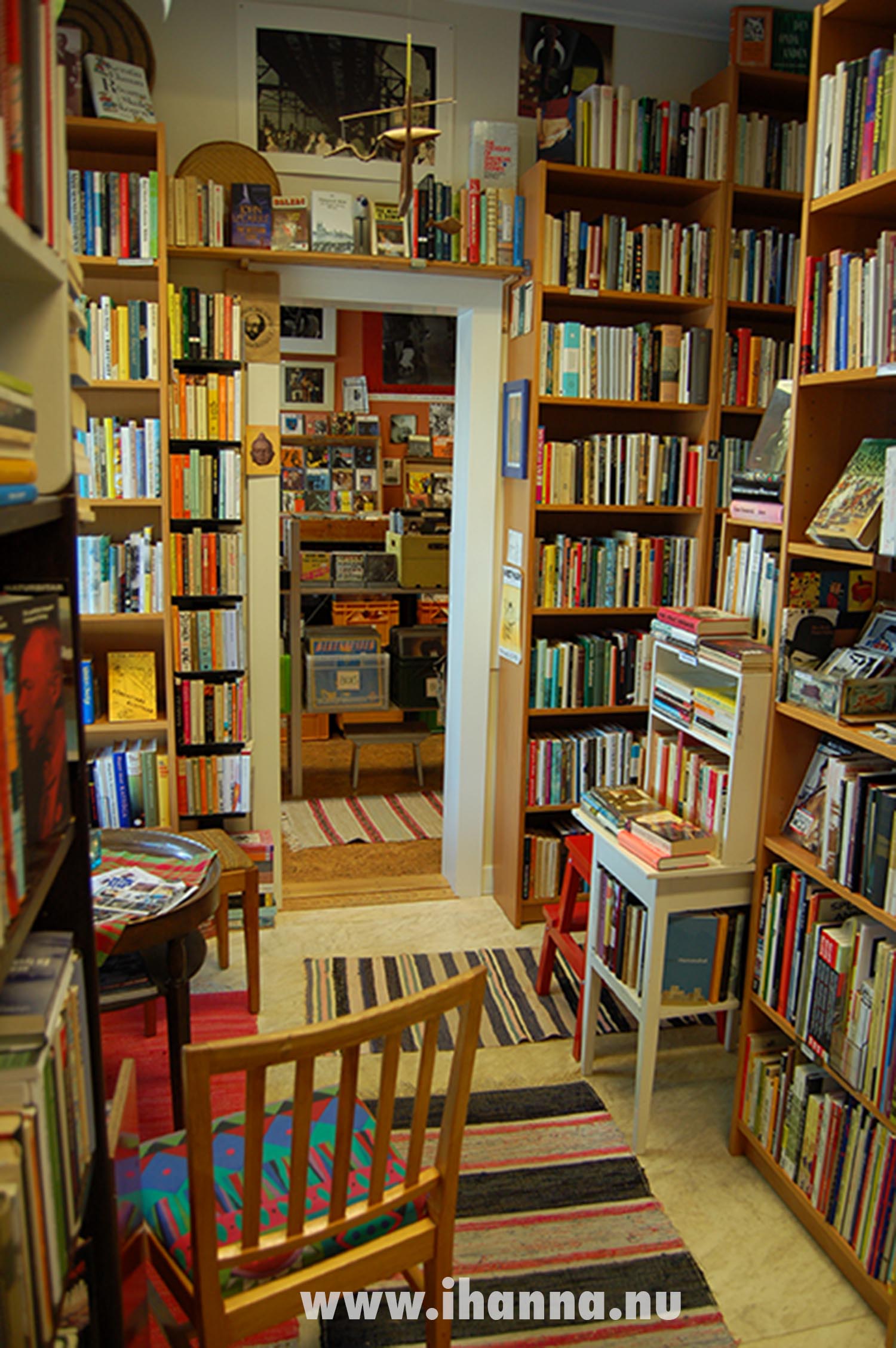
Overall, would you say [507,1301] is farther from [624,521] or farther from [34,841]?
[624,521]

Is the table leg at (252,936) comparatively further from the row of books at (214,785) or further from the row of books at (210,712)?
the row of books at (210,712)

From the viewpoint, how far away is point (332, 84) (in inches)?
135

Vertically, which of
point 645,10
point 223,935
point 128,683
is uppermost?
point 645,10

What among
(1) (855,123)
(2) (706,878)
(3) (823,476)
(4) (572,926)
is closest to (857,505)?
(3) (823,476)

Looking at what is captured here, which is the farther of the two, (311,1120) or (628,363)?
(628,363)

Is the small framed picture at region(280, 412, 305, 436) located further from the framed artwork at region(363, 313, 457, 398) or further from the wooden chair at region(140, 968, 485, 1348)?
the wooden chair at region(140, 968, 485, 1348)

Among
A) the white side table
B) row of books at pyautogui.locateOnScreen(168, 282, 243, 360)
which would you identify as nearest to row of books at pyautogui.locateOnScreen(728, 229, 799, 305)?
row of books at pyautogui.locateOnScreen(168, 282, 243, 360)

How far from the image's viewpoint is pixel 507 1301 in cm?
203

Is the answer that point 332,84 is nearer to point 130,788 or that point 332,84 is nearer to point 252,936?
point 130,788

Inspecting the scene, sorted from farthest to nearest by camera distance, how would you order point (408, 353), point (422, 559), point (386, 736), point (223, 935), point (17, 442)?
point (408, 353) < point (422, 559) < point (386, 736) < point (223, 935) < point (17, 442)

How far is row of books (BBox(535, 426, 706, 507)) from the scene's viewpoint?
3.57 meters

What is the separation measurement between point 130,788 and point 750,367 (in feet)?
8.43

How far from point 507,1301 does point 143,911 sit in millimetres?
1062

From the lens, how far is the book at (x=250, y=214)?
10.6ft
